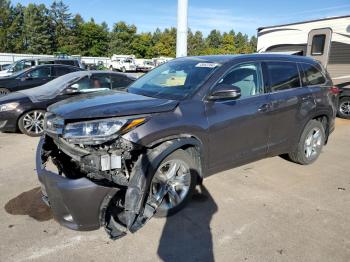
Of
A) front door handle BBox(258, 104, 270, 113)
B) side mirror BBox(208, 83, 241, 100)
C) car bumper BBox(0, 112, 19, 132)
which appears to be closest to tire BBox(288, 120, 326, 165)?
front door handle BBox(258, 104, 270, 113)

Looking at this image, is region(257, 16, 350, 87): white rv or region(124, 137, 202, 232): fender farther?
region(257, 16, 350, 87): white rv

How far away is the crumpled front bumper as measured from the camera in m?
2.85

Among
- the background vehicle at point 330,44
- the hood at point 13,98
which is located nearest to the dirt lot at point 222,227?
the hood at point 13,98

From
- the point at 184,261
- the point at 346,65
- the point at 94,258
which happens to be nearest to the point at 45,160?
the point at 94,258

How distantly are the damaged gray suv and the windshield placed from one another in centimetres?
2

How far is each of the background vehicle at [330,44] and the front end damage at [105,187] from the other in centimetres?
867

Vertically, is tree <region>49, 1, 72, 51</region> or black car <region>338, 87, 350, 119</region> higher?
tree <region>49, 1, 72, 51</region>

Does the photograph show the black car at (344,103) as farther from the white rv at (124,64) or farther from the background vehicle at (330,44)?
the white rv at (124,64)

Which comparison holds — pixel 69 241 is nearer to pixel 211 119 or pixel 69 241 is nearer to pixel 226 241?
pixel 226 241

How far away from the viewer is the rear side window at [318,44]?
10125 millimetres

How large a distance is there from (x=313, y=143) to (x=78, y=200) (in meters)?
4.13

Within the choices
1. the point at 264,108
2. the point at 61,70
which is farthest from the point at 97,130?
the point at 61,70

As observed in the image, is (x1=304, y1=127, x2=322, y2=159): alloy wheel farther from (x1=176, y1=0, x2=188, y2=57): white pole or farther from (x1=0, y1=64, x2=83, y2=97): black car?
(x1=0, y1=64, x2=83, y2=97): black car

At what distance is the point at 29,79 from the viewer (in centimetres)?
1098
